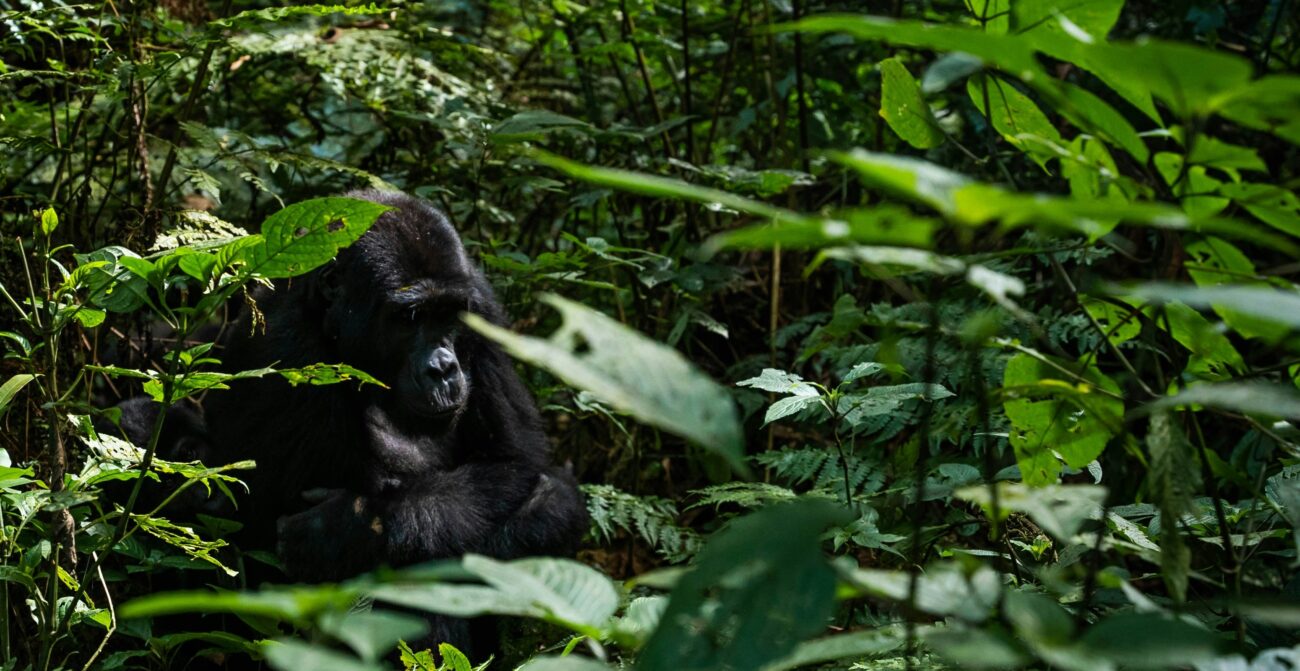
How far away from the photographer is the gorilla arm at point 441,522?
306 centimetres

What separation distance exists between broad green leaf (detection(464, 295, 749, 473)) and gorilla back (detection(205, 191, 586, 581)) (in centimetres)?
237

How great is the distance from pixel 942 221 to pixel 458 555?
7.96 ft

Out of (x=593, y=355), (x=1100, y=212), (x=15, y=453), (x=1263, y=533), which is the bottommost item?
(x=15, y=453)

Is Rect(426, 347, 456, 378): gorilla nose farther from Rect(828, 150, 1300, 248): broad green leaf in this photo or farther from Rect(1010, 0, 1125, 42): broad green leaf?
Rect(828, 150, 1300, 248): broad green leaf

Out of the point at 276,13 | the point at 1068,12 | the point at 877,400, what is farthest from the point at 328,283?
the point at 1068,12

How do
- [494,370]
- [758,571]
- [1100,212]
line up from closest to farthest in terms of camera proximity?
[1100,212]
[758,571]
[494,370]

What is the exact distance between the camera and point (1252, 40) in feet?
14.6

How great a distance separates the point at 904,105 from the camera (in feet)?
5.00

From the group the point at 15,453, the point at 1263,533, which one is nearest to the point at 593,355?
the point at 1263,533

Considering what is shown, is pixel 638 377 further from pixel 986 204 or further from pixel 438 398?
pixel 438 398

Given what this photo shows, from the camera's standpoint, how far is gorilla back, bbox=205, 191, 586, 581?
3125mm

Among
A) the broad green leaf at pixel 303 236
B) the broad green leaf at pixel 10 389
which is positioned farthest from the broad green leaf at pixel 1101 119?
the broad green leaf at pixel 10 389

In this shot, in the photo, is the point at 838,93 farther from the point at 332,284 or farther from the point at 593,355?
the point at 593,355

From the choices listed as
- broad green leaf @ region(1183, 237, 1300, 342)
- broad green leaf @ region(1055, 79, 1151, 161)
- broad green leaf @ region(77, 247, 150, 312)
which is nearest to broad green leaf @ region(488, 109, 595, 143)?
broad green leaf @ region(77, 247, 150, 312)
